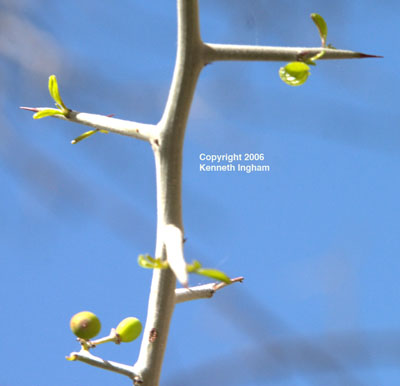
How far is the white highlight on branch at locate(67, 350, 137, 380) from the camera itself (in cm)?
68

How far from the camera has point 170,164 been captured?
663mm

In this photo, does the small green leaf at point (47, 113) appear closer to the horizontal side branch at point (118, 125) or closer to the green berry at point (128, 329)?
the horizontal side branch at point (118, 125)

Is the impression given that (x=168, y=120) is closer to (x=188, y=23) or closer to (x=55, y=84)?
(x=188, y=23)

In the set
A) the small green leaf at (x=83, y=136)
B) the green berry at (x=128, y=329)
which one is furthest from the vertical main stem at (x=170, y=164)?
the small green leaf at (x=83, y=136)

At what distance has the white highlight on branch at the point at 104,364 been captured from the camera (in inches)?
26.8

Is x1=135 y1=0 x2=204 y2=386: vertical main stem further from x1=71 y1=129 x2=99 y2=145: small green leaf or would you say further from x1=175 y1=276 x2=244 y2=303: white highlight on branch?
x1=71 y1=129 x2=99 y2=145: small green leaf

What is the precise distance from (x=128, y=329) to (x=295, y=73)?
0.42 metres

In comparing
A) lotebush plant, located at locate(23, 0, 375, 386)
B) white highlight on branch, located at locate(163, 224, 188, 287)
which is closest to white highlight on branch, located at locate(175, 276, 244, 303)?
lotebush plant, located at locate(23, 0, 375, 386)

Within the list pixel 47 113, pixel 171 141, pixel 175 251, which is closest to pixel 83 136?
pixel 47 113

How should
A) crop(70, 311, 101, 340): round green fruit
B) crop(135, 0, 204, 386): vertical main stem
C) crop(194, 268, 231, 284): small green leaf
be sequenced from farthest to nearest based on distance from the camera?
crop(70, 311, 101, 340): round green fruit → crop(135, 0, 204, 386): vertical main stem → crop(194, 268, 231, 284): small green leaf

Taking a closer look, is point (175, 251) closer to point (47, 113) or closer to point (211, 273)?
point (211, 273)

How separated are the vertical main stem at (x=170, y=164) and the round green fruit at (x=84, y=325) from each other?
0.40 feet

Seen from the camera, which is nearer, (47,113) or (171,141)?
(171,141)

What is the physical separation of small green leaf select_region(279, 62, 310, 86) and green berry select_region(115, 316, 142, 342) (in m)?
0.39
